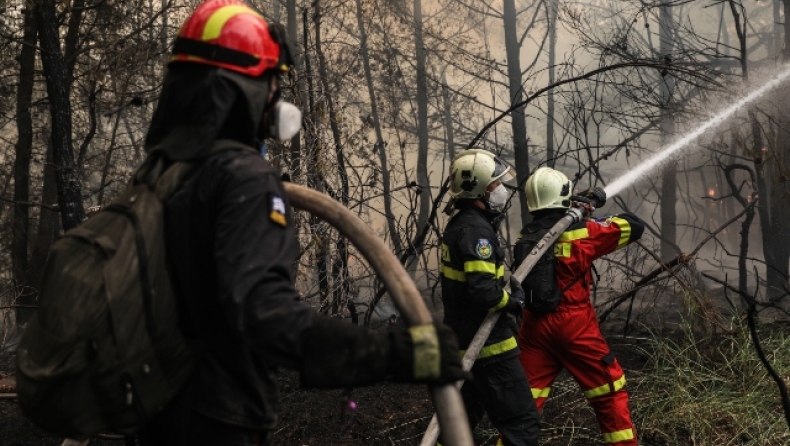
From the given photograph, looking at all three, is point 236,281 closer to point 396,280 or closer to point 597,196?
point 396,280

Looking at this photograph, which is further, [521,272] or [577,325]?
[577,325]

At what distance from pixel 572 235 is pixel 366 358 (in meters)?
3.52

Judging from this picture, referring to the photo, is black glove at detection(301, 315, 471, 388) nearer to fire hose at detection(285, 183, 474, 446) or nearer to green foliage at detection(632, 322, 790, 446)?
fire hose at detection(285, 183, 474, 446)

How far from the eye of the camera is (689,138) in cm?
775

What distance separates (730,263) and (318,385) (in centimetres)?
1905

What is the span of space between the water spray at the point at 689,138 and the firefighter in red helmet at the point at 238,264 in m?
3.92

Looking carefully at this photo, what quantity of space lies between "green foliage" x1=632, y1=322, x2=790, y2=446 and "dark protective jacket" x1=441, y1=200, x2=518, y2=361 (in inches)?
64.5

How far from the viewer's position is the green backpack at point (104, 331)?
191cm

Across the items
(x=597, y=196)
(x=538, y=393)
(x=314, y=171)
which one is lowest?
(x=538, y=393)

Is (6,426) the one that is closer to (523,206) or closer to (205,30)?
(205,30)

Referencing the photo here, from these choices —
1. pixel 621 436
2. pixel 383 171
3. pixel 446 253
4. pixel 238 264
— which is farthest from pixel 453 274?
pixel 383 171

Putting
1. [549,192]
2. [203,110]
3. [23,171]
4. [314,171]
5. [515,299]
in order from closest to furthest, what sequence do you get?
[203,110], [515,299], [549,192], [314,171], [23,171]

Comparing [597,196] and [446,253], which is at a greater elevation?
[597,196]

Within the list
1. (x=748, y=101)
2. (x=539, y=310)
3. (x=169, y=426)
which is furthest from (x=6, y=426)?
(x=748, y=101)
